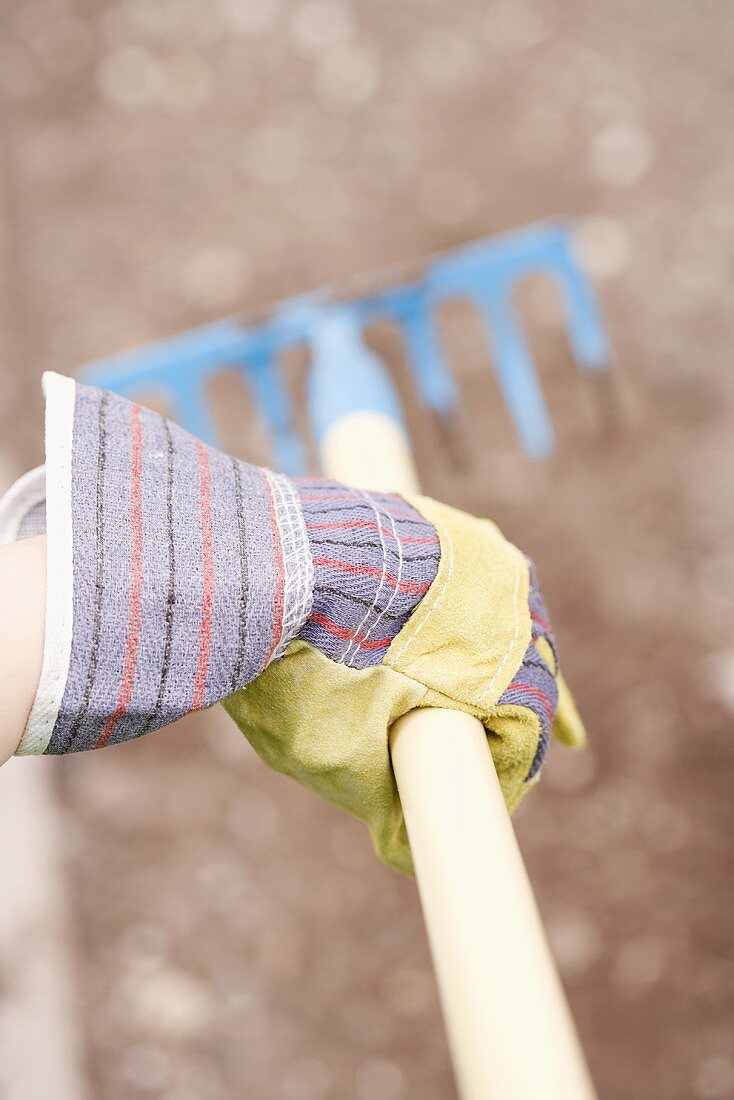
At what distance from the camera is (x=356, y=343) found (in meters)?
1.05

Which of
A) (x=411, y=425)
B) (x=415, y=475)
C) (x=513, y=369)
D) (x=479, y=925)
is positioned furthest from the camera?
(x=411, y=425)

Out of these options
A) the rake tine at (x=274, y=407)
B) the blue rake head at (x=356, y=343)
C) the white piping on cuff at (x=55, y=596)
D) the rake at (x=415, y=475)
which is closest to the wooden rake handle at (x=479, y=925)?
the rake at (x=415, y=475)

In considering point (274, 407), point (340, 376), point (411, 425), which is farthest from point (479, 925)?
point (411, 425)

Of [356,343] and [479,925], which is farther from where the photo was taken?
[356,343]

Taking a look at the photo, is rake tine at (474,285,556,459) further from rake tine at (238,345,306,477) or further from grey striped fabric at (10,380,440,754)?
grey striped fabric at (10,380,440,754)

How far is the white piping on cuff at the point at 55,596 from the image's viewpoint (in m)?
0.45

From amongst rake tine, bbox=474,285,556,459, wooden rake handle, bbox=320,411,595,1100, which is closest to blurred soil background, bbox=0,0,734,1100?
rake tine, bbox=474,285,556,459

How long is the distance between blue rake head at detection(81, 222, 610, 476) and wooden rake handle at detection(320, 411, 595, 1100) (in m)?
0.57

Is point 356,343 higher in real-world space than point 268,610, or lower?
higher

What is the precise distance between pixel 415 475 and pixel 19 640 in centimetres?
69

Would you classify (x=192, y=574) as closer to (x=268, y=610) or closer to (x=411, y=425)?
(x=268, y=610)

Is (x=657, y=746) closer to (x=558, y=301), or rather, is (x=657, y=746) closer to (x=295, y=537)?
(x=558, y=301)

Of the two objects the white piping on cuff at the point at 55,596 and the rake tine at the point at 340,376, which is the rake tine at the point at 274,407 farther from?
the white piping on cuff at the point at 55,596

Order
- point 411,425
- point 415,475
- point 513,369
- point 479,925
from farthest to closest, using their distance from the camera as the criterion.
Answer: point 411,425 → point 513,369 → point 415,475 → point 479,925
